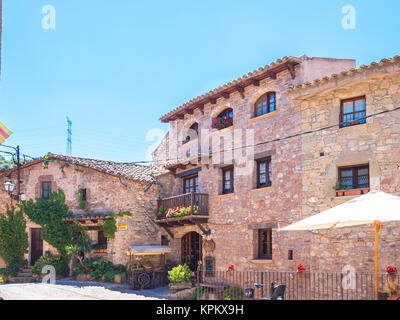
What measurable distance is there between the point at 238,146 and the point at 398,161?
5875 mm

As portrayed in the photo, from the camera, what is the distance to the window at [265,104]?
14516 millimetres

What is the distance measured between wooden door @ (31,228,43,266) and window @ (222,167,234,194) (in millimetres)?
9941

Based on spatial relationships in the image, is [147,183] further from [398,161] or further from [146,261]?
[398,161]

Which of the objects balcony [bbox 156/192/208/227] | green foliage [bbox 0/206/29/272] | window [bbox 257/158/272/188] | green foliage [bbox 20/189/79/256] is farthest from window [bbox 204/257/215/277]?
green foliage [bbox 0/206/29/272]

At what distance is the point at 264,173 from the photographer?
47.6ft

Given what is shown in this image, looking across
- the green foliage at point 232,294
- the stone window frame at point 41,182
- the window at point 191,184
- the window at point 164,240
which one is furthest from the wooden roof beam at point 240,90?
the stone window frame at point 41,182

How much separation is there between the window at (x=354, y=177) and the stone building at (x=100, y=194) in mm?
9240

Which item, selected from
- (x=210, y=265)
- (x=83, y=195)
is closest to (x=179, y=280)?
(x=210, y=265)

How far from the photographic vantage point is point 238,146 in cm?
1538

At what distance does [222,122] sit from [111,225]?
21.6 ft

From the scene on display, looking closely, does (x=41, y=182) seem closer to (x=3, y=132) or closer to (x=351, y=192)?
(x=3, y=132)

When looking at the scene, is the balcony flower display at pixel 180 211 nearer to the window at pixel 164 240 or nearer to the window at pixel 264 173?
the window at pixel 164 240

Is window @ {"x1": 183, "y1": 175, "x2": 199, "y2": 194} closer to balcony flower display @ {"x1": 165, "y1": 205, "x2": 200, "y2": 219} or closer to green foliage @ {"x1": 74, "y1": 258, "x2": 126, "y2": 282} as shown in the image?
balcony flower display @ {"x1": 165, "y1": 205, "x2": 200, "y2": 219}
